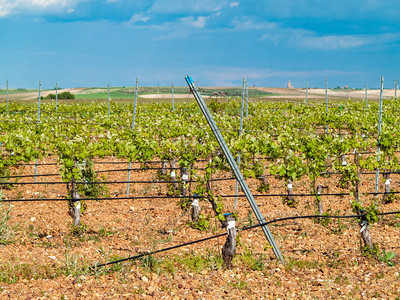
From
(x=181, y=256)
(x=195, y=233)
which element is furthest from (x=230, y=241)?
(x=195, y=233)

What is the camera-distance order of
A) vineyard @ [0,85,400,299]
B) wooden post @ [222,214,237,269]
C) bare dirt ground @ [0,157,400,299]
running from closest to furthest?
bare dirt ground @ [0,157,400,299]
vineyard @ [0,85,400,299]
wooden post @ [222,214,237,269]

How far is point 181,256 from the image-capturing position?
277 inches

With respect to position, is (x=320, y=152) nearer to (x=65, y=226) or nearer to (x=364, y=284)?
(x=364, y=284)

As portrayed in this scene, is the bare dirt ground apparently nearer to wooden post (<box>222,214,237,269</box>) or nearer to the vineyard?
the vineyard

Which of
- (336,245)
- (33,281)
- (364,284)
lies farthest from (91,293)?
(336,245)

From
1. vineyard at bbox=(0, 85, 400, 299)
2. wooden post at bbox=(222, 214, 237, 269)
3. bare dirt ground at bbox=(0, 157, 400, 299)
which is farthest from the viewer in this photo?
wooden post at bbox=(222, 214, 237, 269)

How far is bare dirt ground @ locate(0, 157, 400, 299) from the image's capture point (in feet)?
18.9

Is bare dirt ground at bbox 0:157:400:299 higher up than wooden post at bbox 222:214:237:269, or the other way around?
wooden post at bbox 222:214:237:269

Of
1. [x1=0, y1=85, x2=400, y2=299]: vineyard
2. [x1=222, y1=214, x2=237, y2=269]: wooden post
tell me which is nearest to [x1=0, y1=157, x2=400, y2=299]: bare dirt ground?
[x1=0, y1=85, x2=400, y2=299]: vineyard

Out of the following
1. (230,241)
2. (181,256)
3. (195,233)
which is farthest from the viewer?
(195,233)

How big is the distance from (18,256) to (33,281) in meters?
1.19

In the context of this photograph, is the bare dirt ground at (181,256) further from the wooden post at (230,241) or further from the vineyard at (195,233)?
the wooden post at (230,241)

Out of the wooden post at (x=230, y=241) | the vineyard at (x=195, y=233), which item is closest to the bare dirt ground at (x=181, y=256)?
the vineyard at (x=195, y=233)

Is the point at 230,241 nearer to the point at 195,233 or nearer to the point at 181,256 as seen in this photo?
the point at 181,256
